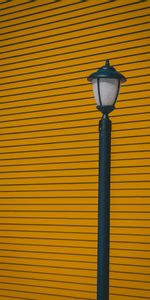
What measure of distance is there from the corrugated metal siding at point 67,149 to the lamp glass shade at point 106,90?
1.35 m

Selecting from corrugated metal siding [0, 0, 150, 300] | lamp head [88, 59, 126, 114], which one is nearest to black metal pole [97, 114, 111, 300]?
lamp head [88, 59, 126, 114]

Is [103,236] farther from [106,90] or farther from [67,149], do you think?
[67,149]

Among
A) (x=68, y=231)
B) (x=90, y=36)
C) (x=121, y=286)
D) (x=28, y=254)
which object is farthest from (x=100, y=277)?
(x=90, y=36)

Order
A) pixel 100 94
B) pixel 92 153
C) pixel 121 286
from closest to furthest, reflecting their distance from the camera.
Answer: pixel 100 94
pixel 121 286
pixel 92 153

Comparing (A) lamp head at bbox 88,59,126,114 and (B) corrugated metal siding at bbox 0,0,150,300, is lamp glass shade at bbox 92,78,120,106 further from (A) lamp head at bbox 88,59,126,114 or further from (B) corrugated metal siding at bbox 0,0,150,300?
(B) corrugated metal siding at bbox 0,0,150,300

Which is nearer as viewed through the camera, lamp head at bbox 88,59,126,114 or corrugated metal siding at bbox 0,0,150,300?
lamp head at bbox 88,59,126,114

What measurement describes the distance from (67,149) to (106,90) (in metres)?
1.99

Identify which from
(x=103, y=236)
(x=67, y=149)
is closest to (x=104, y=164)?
(x=103, y=236)

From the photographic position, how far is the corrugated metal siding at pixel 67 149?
197 inches

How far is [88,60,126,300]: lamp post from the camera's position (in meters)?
3.68

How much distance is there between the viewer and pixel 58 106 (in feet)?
18.8

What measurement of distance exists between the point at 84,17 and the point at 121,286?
3404mm

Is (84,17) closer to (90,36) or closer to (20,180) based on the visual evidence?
(90,36)

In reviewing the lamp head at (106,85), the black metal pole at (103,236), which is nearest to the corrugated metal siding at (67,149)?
the black metal pole at (103,236)
